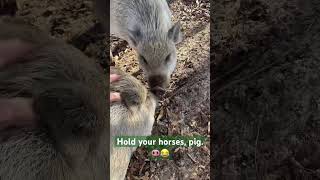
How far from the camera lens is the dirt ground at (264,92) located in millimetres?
2363

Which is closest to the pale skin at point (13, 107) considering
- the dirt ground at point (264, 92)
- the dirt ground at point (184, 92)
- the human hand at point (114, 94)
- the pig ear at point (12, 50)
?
the pig ear at point (12, 50)

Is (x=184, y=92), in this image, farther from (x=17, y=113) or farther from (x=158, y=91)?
(x=17, y=113)

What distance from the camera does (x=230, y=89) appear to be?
2426mm

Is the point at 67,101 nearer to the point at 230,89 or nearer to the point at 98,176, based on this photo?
the point at 98,176

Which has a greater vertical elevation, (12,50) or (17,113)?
(12,50)

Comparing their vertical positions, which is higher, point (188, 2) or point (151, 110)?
point (188, 2)

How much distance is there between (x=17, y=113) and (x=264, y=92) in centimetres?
132

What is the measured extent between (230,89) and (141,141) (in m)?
0.56

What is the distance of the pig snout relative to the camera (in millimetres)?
2182

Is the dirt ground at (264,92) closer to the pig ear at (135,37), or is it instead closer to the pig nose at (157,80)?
the pig nose at (157,80)

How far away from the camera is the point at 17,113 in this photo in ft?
4.95

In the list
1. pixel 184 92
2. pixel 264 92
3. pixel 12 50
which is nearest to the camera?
pixel 12 50

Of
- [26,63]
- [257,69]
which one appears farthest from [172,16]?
[26,63]

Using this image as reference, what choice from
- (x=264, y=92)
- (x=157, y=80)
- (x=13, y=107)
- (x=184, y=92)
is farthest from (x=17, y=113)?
(x=264, y=92)
